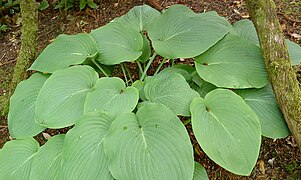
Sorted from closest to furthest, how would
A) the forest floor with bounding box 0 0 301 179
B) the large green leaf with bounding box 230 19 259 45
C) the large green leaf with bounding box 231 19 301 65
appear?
1. the large green leaf with bounding box 231 19 301 65
2. the large green leaf with bounding box 230 19 259 45
3. the forest floor with bounding box 0 0 301 179

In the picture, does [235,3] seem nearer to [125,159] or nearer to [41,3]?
[41,3]

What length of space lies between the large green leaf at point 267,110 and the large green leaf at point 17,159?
4.26ft

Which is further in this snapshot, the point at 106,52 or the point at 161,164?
the point at 106,52

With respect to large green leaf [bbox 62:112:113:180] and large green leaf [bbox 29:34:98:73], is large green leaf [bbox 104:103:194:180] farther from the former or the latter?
large green leaf [bbox 29:34:98:73]

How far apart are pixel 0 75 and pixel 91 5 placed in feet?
3.34

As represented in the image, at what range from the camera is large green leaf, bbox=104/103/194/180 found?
174 cm

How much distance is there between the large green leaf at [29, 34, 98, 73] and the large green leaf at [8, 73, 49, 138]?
96mm

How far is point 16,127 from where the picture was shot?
229 centimetres

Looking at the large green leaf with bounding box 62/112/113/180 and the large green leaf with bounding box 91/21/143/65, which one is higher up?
the large green leaf with bounding box 91/21/143/65

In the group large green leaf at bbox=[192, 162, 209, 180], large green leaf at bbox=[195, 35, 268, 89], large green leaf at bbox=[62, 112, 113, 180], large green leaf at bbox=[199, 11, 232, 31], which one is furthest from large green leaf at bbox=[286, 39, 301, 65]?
large green leaf at bbox=[62, 112, 113, 180]

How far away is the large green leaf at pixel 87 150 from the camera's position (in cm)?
182

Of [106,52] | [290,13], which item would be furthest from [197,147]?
[290,13]

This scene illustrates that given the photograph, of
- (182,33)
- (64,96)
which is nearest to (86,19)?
(182,33)

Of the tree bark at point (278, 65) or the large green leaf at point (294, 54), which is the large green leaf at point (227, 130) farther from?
the large green leaf at point (294, 54)
